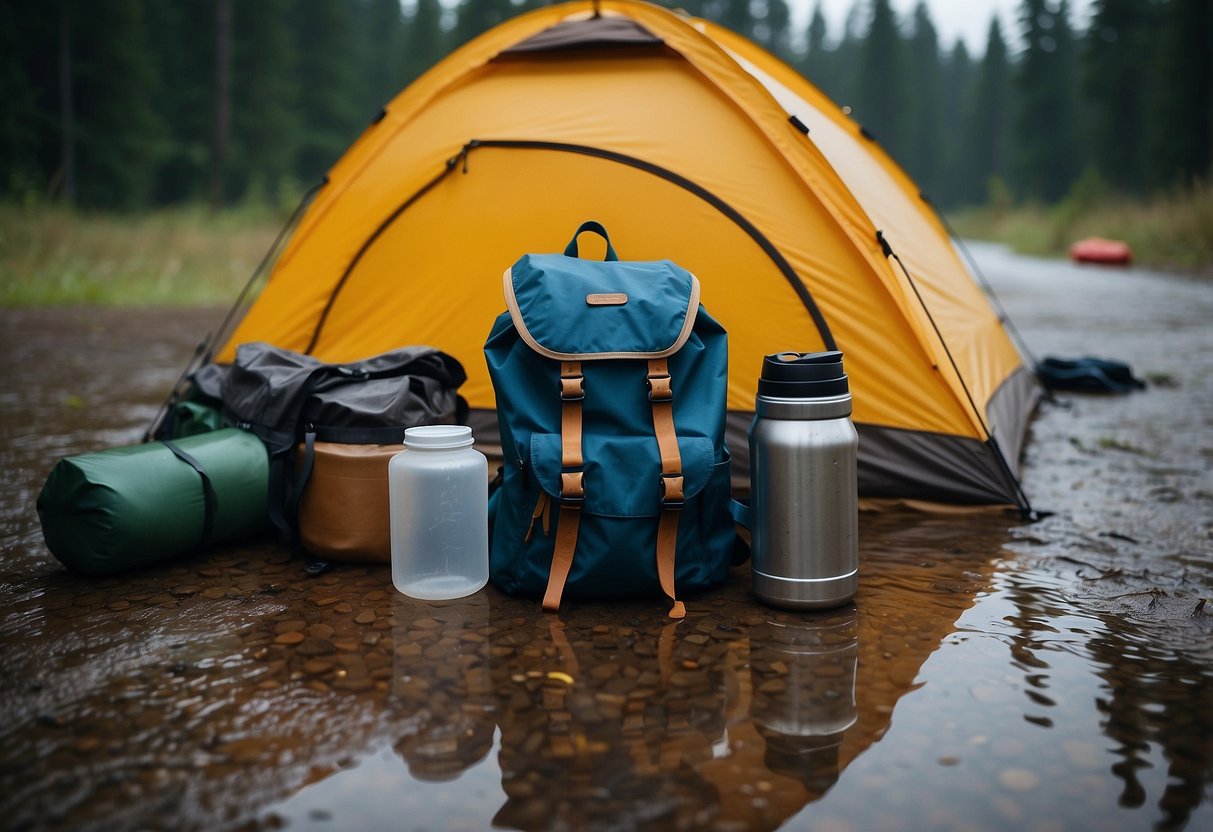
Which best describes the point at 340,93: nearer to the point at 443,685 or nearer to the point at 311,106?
the point at 311,106

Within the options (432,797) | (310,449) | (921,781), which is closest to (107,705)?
(432,797)

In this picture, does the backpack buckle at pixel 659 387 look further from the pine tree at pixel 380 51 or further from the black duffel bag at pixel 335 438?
the pine tree at pixel 380 51

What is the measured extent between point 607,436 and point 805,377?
1.98 feet

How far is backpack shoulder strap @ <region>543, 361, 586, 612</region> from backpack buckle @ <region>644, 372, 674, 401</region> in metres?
0.20

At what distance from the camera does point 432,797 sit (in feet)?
6.00

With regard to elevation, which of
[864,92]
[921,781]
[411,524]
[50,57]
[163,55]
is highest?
[864,92]

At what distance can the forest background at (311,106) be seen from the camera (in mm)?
19922

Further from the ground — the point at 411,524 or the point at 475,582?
the point at 411,524

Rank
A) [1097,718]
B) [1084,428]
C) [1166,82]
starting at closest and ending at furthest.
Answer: [1097,718] → [1084,428] → [1166,82]

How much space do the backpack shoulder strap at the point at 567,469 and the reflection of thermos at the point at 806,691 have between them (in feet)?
1.88

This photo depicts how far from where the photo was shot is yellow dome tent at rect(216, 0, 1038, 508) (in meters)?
3.71

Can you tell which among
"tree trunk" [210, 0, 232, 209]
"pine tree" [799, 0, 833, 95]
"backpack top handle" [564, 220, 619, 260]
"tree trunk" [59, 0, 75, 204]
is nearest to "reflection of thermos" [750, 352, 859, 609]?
"backpack top handle" [564, 220, 619, 260]

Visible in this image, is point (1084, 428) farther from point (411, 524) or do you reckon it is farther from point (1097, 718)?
point (411, 524)

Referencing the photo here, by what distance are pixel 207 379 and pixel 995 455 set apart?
3.19 metres
